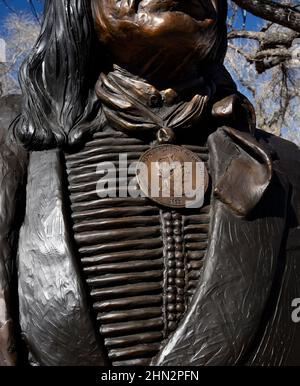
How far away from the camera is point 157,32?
1560 millimetres

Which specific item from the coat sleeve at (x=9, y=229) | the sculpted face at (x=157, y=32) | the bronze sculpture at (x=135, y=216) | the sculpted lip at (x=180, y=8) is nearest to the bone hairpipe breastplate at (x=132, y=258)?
the bronze sculpture at (x=135, y=216)

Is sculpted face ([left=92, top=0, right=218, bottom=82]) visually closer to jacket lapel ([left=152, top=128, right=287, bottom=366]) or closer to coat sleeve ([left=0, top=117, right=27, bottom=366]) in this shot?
jacket lapel ([left=152, top=128, right=287, bottom=366])

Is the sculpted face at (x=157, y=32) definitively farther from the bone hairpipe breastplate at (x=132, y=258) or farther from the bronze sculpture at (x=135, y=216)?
the bone hairpipe breastplate at (x=132, y=258)

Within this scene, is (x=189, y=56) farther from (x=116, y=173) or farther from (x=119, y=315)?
(x=119, y=315)

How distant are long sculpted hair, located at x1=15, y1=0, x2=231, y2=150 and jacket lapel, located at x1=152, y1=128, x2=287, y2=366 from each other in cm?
33

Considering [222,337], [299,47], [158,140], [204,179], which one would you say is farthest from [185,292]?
[299,47]

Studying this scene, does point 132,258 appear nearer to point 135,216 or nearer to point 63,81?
point 135,216

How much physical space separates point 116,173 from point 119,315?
0.36 m

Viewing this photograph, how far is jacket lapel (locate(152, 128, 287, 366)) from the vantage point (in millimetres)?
1502

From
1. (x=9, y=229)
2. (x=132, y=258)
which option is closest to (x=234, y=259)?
(x=132, y=258)

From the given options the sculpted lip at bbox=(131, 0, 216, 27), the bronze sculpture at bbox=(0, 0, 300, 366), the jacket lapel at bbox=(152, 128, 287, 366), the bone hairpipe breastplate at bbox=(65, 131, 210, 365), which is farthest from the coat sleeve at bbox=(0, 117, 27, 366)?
the sculpted lip at bbox=(131, 0, 216, 27)

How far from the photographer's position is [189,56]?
164cm

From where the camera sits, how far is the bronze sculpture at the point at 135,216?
150cm
